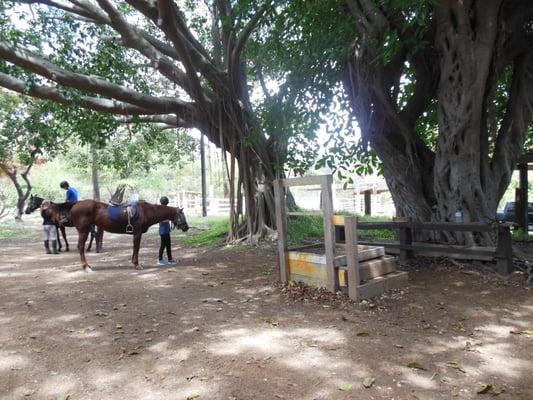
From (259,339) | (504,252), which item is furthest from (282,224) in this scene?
(504,252)

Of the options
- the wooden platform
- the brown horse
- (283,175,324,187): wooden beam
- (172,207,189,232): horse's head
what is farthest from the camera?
(172,207,189,232): horse's head

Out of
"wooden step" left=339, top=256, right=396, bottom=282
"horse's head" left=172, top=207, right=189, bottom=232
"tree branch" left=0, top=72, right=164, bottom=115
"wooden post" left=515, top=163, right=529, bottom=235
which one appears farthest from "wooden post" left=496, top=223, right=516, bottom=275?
"tree branch" left=0, top=72, right=164, bottom=115

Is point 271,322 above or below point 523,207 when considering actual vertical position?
below

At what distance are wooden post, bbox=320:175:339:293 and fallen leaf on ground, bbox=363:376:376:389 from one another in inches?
88.7

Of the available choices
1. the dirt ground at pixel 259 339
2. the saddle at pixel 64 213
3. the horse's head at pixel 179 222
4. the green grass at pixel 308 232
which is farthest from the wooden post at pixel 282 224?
the saddle at pixel 64 213

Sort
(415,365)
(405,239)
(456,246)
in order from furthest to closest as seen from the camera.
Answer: (405,239)
(456,246)
(415,365)

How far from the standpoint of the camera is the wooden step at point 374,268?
554 cm

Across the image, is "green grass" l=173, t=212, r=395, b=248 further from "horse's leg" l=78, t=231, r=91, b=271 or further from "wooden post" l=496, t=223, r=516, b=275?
"wooden post" l=496, t=223, r=516, b=275

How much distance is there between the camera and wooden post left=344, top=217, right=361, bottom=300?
5.26 meters

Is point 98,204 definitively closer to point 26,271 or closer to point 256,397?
point 26,271

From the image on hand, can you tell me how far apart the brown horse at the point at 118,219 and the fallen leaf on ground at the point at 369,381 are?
18.4 ft

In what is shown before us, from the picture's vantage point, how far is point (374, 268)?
570 cm

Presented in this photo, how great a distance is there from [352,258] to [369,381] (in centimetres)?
225

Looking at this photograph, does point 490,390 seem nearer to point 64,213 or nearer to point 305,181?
point 305,181
